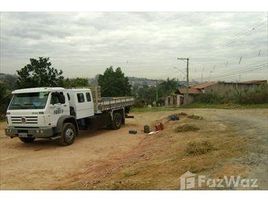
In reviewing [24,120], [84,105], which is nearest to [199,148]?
[24,120]

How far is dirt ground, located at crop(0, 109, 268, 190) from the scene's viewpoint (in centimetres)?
844

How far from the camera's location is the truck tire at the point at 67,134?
14781 millimetres

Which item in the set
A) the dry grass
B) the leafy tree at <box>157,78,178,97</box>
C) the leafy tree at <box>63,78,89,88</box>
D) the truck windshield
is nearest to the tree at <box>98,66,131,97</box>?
the leafy tree at <box>63,78,89,88</box>

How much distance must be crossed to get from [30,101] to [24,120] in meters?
0.78

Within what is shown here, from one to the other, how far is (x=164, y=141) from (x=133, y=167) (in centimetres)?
480

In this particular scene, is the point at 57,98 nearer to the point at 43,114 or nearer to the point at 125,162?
the point at 43,114

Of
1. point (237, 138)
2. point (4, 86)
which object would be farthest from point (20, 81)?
point (237, 138)

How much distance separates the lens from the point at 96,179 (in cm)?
923

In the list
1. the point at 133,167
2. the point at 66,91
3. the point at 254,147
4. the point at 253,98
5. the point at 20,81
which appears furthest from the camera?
the point at 253,98

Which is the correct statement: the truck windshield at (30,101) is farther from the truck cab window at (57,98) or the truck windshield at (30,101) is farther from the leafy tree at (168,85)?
the leafy tree at (168,85)

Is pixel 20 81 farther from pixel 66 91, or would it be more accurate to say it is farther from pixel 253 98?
pixel 253 98

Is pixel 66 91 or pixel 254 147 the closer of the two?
pixel 254 147

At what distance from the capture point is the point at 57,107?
14.9m

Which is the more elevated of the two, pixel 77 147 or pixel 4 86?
pixel 4 86
